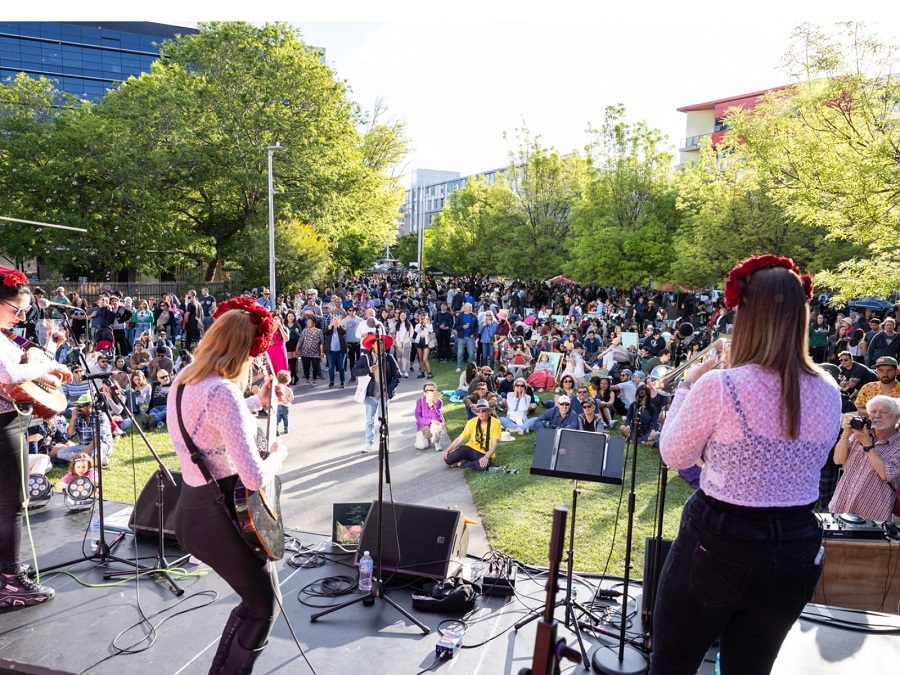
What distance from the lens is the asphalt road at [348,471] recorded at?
697cm

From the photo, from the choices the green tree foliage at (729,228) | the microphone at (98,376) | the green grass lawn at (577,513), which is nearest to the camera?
the microphone at (98,376)

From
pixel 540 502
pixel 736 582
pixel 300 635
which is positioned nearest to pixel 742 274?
pixel 736 582

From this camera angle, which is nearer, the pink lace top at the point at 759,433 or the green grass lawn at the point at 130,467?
the pink lace top at the point at 759,433

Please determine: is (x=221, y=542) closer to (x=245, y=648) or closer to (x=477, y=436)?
(x=245, y=648)

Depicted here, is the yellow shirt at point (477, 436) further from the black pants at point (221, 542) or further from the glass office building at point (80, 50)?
the glass office building at point (80, 50)

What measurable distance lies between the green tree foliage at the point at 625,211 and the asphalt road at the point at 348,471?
15.7 meters

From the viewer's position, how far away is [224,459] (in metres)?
2.72

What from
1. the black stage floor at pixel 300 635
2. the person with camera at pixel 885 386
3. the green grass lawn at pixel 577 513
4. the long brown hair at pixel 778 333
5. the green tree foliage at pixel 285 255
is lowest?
the green grass lawn at pixel 577 513

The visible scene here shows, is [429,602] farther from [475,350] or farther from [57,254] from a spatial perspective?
[57,254]

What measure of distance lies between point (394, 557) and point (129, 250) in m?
23.4

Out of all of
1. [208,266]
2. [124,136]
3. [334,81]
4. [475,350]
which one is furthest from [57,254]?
[475,350]

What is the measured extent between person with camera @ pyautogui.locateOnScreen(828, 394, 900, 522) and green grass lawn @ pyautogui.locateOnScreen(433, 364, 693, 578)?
1672 mm

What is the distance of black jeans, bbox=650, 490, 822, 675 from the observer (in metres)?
1.99

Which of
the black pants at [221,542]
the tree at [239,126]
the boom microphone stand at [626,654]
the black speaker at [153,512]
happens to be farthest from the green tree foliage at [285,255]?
the black pants at [221,542]
